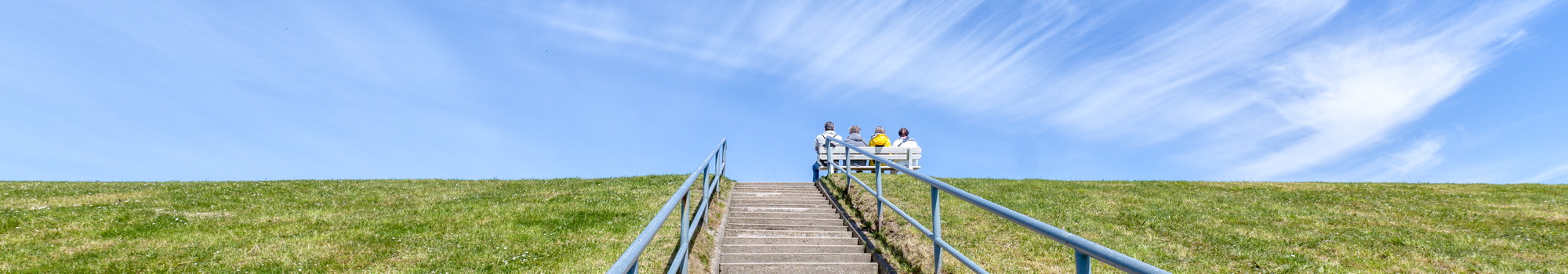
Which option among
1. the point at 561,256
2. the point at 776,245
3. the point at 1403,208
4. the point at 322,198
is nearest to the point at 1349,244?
the point at 1403,208

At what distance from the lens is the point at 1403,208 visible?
420 inches

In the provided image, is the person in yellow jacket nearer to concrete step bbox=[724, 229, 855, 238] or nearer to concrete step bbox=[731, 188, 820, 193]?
concrete step bbox=[731, 188, 820, 193]

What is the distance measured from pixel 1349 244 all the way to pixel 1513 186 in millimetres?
9500

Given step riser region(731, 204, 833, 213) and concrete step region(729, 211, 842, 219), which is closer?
concrete step region(729, 211, 842, 219)

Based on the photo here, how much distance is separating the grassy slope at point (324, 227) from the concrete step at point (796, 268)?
666 millimetres

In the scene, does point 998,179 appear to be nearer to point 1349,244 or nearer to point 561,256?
point 1349,244

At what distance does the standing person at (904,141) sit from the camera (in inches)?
653

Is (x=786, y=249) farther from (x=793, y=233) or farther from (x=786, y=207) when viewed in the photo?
(x=786, y=207)

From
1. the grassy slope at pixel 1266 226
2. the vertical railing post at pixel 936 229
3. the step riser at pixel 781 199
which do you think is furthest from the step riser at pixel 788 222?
the vertical railing post at pixel 936 229

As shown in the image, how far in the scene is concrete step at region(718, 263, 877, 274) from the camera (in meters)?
6.95

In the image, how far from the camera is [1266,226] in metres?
8.96

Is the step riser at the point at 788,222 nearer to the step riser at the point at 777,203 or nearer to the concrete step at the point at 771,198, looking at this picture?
the step riser at the point at 777,203

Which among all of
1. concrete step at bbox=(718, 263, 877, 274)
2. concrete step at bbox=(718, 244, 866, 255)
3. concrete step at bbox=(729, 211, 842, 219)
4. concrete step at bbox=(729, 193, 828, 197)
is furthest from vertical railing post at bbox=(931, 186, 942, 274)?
concrete step at bbox=(729, 193, 828, 197)

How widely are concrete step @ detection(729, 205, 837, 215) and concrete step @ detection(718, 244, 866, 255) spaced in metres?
2.19
